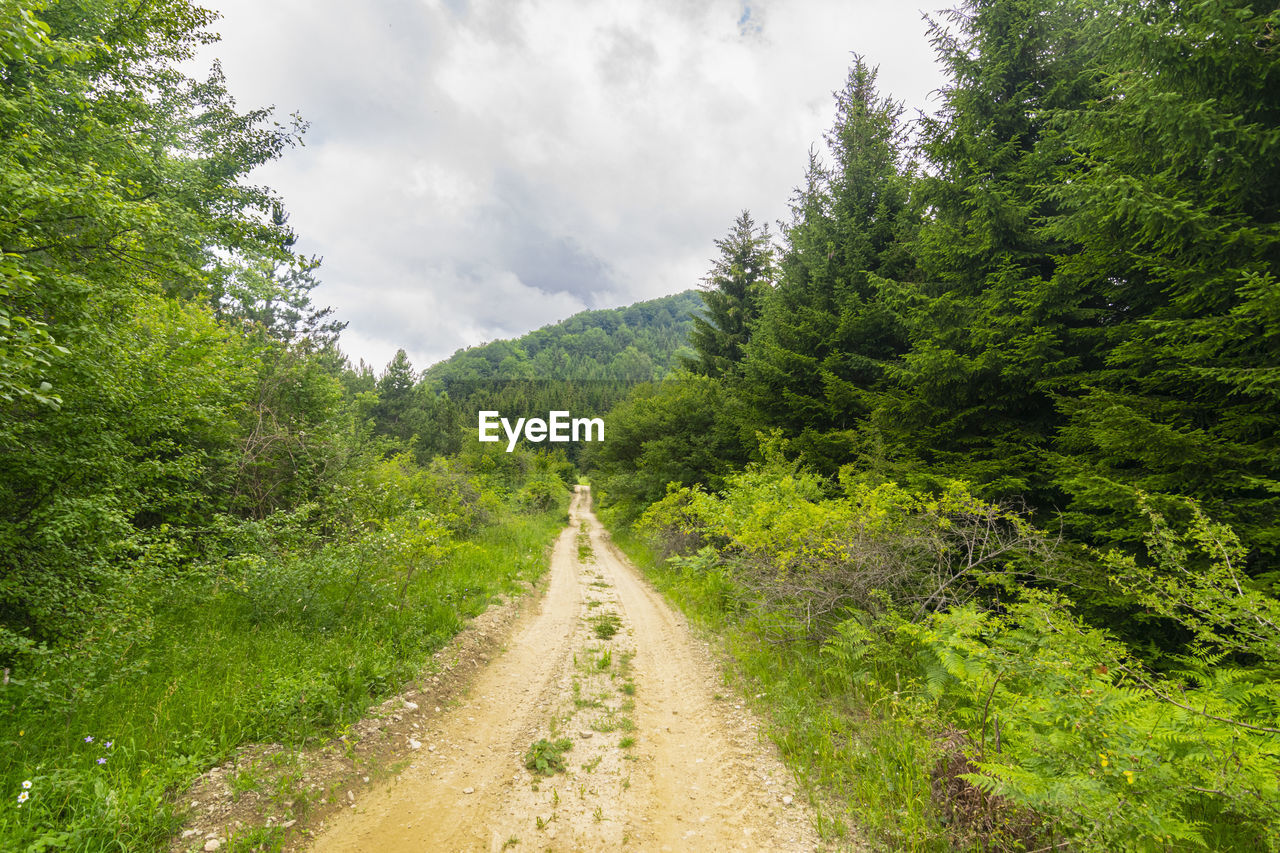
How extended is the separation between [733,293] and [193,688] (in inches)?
855

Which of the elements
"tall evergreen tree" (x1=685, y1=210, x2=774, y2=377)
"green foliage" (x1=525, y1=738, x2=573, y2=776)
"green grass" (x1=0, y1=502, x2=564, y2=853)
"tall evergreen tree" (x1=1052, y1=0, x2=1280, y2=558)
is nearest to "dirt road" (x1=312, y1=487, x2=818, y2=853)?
"green foliage" (x1=525, y1=738, x2=573, y2=776)

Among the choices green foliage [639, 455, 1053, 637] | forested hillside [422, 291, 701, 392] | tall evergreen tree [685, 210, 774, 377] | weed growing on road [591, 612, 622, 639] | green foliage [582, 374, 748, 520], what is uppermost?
forested hillside [422, 291, 701, 392]

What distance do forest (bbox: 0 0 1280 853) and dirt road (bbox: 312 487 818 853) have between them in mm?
620

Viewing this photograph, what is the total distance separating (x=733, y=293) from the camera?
21906 mm

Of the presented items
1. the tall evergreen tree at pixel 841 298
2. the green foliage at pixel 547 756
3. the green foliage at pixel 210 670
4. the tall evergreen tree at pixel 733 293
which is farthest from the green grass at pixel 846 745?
the tall evergreen tree at pixel 733 293

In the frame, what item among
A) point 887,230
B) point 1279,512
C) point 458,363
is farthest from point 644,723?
point 458,363

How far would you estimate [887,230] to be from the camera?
42.3 ft

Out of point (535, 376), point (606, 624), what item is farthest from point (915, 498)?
point (535, 376)

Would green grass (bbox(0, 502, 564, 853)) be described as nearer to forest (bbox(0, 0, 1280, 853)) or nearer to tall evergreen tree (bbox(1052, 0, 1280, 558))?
forest (bbox(0, 0, 1280, 853))

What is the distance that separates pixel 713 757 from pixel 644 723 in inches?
41.7

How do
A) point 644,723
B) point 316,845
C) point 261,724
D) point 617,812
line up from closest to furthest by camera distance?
point 316,845 → point 617,812 → point 261,724 → point 644,723

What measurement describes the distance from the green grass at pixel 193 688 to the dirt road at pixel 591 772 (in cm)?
119

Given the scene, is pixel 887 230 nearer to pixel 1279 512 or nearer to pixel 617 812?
pixel 1279 512

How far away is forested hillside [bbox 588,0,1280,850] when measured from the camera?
3217 mm
